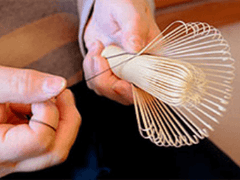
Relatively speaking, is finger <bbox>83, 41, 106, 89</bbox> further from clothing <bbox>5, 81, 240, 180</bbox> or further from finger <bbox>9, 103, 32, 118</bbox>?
finger <bbox>9, 103, 32, 118</bbox>

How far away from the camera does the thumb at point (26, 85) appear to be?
357 mm

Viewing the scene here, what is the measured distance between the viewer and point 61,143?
44cm

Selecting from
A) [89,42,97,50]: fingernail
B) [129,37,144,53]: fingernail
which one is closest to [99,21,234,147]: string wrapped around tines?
[129,37,144,53]: fingernail

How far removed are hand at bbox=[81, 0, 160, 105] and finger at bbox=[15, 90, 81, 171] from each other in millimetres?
175

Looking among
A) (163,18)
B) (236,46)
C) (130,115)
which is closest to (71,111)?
(130,115)

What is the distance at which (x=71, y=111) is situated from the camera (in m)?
0.48

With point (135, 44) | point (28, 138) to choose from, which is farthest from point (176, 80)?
point (28, 138)

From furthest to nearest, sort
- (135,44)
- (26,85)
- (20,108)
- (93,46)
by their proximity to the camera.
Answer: (93,46) < (135,44) < (20,108) < (26,85)

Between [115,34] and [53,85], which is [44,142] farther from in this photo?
[115,34]

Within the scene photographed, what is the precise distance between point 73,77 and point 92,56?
0.08 m

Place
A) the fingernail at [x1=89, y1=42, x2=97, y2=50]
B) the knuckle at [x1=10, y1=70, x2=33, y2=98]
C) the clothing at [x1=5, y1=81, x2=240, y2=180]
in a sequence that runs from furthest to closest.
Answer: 1. the fingernail at [x1=89, y1=42, x2=97, y2=50]
2. the clothing at [x1=5, y1=81, x2=240, y2=180]
3. the knuckle at [x1=10, y1=70, x2=33, y2=98]

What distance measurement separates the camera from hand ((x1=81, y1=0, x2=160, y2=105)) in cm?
61

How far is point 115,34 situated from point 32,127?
0.37m

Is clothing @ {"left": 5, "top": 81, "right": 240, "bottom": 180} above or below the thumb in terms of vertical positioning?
below
